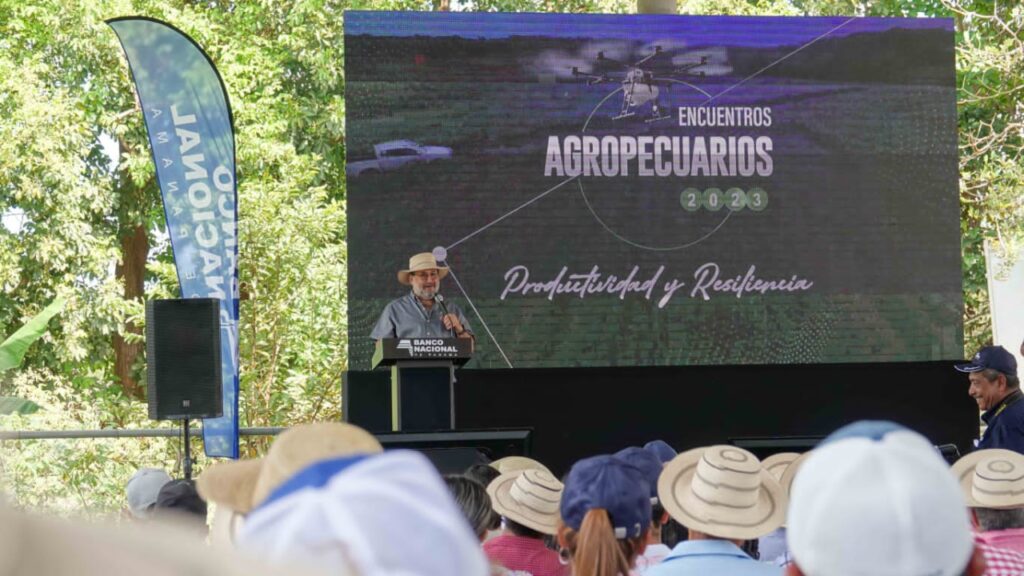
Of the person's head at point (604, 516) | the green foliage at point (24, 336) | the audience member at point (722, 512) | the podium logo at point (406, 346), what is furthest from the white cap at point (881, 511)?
the green foliage at point (24, 336)

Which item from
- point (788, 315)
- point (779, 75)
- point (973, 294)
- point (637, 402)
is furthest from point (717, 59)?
point (973, 294)

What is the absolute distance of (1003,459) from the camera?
3.44 m

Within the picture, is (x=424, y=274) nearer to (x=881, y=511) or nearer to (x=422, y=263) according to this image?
(x=422, y=263)

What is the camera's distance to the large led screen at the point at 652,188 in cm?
899

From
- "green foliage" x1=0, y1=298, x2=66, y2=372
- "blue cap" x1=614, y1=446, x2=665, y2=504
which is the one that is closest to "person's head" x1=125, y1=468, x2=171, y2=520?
"blue cap" x1=614, y1=446, x2=665, y2=504

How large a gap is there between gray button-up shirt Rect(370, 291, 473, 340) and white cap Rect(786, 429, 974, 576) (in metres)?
6.42

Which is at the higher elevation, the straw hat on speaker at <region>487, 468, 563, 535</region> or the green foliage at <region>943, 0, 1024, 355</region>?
the green foliage at <region>943, 0, 1024, 355</region>

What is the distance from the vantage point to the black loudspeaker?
25.8ft

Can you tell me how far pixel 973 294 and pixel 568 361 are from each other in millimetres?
7732

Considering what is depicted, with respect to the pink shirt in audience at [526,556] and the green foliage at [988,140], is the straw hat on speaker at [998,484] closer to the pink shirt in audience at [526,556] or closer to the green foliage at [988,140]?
the pink shirt in audience at [526,556]

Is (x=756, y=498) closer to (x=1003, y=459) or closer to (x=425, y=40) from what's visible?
(x=1003, y=459)

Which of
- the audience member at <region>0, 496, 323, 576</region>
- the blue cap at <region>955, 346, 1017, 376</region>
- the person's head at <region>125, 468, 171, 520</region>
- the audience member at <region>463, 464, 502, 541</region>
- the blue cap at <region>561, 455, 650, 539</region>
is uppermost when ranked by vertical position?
the audience member at <region>0, 496, 323, 576</region>

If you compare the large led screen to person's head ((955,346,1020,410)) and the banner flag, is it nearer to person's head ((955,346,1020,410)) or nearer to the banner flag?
the banner flag

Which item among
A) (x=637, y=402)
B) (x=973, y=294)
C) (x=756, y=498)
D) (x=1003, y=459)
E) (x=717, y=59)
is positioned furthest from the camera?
(x=973, y=294)
